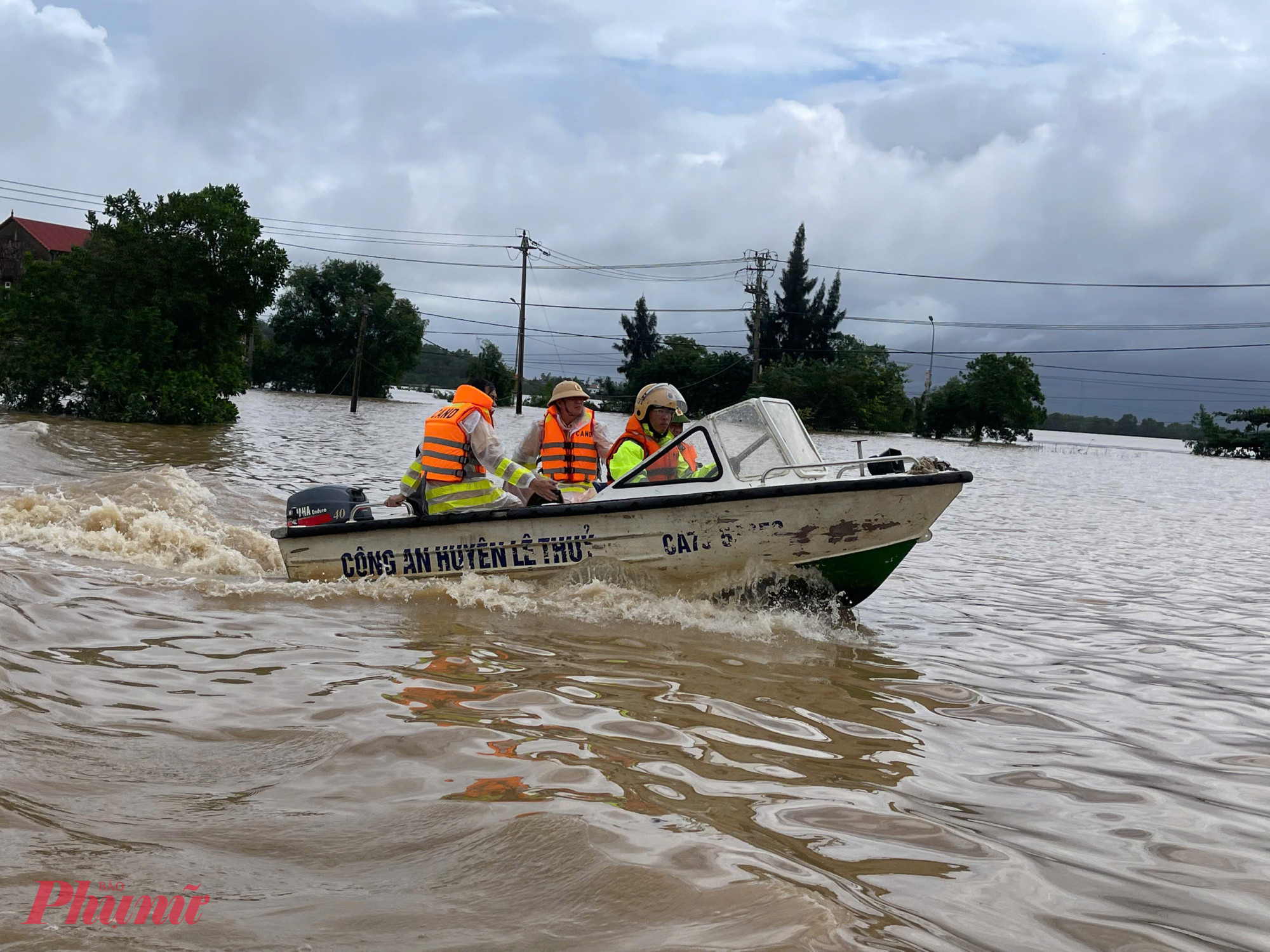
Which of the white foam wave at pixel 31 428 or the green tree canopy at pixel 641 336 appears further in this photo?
the green tree canopy at pixel 641 336

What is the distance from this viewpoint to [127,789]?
147 inches

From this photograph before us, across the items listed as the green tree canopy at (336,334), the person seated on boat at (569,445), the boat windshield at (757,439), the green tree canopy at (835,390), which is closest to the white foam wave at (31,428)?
the person seated on boat at (569,445)

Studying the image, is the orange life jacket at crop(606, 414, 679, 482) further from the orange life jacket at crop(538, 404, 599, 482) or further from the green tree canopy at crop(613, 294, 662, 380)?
the green tree canopy at crop(613, 294, 662, 380)

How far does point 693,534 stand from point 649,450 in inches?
43.6

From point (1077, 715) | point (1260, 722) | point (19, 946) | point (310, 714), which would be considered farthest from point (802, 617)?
point (19, 946)

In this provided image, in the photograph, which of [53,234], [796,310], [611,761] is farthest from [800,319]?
[611,761]

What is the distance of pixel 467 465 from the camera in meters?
8.62

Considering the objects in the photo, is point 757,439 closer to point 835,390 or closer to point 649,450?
point 649,450

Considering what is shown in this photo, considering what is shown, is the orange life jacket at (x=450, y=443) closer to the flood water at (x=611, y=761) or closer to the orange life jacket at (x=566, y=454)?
the orange life jacket at (x=566, y=454)

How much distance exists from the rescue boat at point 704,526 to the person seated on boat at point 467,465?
1.12ft

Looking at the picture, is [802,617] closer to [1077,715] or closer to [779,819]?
[1077,715]

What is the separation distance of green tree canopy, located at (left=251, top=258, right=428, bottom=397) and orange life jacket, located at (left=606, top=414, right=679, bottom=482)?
265 ft

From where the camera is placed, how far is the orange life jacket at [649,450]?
26.8 feet

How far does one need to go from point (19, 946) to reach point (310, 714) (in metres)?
2.34
